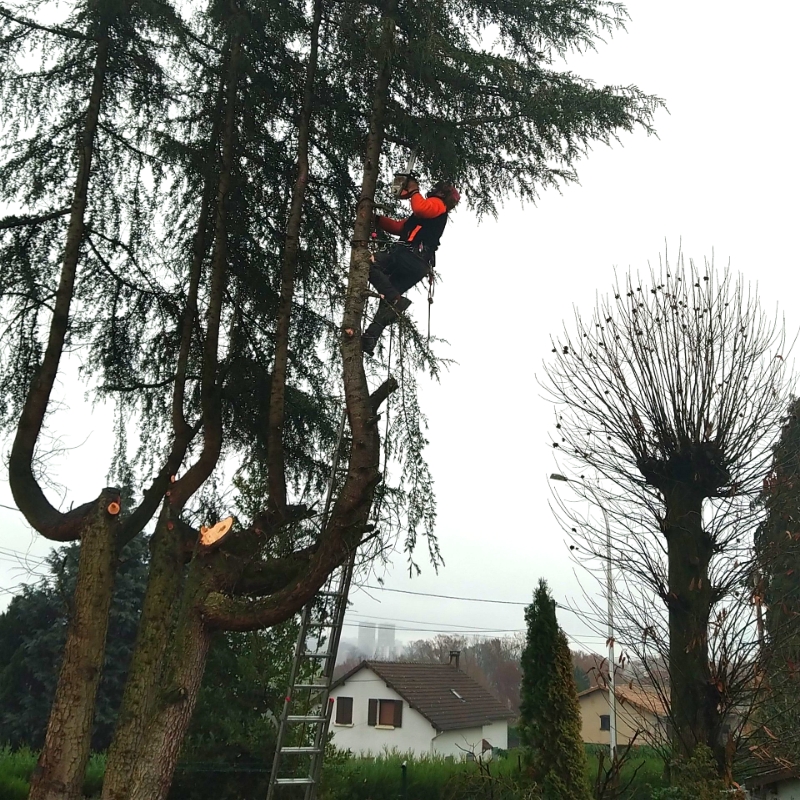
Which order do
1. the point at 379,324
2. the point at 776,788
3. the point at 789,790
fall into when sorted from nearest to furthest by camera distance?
the point at 379,324 < the point at 789,790 < the point at 776,788

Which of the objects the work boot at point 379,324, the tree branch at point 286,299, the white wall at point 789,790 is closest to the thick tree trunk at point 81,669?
the tree branch at point 286,299

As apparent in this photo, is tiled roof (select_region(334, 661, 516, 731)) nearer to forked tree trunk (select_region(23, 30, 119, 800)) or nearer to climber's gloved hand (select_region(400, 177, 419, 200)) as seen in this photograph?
forked tree trunk (select_region(23, 30, 119, 800))

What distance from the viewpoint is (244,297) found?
767 cm

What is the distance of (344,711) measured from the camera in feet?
92.8

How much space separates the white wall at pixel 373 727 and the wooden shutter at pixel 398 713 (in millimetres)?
108

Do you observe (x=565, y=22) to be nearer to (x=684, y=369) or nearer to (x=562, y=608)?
(x=684, y=369)

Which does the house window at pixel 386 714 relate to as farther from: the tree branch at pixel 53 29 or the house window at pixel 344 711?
the tree branch at pixel 53 29

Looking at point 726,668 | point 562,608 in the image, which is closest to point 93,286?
point 562,608

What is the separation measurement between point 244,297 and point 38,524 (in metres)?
2.86

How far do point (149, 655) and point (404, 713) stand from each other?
910 inches

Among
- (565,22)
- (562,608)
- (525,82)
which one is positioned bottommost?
(562,608)

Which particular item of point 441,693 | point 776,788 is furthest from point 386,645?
point 776,788

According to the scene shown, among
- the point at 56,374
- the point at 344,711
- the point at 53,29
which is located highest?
the point at 53,29

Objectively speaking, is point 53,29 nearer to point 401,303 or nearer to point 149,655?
point 401,303
